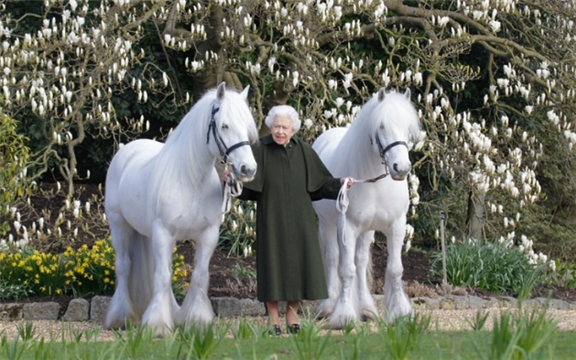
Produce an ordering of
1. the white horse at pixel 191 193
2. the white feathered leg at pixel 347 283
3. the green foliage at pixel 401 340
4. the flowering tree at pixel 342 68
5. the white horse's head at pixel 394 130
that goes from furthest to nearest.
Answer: the flowering tree at pixel 342 68
the white feathered leg at pixel 347 283
the white horse's head at pixel 394 130
the white horse at pixel 191 193
the green foliage at pixel 401 340

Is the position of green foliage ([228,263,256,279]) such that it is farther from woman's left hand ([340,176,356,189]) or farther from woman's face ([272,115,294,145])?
woman's face ([272,115,294,145])

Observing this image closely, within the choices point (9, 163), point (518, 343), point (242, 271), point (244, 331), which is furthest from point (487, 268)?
point (518, 343)

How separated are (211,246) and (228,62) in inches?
174

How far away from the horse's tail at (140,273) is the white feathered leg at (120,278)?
4 centimetres

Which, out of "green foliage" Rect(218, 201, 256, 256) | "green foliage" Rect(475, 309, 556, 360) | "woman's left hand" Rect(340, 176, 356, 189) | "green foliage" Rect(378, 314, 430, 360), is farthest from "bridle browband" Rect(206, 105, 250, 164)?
"green foliage" Rect(218, 201, 256, 256)

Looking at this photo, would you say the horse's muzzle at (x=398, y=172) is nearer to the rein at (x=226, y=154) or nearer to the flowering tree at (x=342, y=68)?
the rein at (x=226, y=154)

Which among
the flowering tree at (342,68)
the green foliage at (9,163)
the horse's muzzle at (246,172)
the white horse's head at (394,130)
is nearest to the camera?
the horse's muzzle at (246,172)

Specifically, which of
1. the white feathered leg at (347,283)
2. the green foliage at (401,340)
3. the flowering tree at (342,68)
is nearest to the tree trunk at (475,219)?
the flowering tree at (342,68)

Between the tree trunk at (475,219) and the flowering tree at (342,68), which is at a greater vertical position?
the flowering tree at (342,68)

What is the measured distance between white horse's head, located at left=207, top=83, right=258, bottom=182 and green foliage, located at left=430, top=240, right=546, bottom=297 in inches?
144

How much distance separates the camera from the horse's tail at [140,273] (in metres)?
7.29

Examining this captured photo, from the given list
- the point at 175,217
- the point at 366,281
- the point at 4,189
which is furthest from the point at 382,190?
the point at 4,189

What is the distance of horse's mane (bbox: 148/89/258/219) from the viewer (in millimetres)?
6348

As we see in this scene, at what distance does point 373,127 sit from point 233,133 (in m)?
1.08
